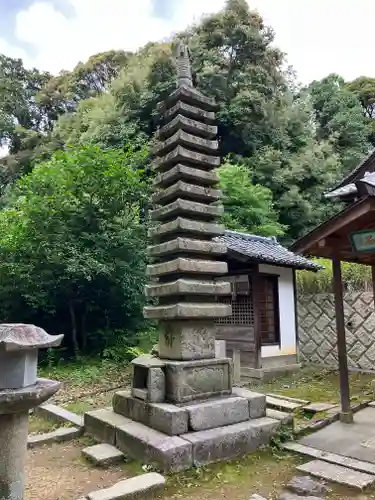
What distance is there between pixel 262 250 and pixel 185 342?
22.8ft

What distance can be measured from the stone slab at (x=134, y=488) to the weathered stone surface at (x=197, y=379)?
1.25 metres

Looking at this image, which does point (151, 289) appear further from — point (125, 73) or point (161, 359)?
point (125, 73)

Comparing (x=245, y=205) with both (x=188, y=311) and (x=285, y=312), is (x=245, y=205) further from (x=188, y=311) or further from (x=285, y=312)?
(x=188, y=311)

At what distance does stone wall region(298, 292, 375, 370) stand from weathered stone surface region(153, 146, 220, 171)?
7768 millimetres

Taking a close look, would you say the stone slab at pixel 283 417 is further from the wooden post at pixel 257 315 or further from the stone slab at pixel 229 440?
the wooden post at pixel 257 315

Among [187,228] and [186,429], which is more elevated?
[187,228]

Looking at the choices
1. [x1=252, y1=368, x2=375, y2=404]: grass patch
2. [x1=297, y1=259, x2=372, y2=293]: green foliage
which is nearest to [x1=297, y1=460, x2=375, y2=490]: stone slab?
[x1=252, y1=368, x2=375, y2=404]: grass patch

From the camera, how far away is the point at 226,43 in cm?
2373

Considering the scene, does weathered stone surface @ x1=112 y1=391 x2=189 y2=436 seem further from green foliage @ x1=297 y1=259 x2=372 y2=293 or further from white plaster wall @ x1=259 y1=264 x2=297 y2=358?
green foliage @ x1=297 y1=259 x2=372 y2=293

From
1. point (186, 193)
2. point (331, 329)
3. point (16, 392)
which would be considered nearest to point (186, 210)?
point (186, 193)

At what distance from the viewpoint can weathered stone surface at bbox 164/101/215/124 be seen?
22.3ft

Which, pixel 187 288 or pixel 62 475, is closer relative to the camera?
pixel 62 475

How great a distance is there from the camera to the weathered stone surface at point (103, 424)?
19.8 feet

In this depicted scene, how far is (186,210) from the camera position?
253 inches
